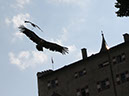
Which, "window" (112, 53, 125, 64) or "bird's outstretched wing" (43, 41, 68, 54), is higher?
"window" (112, 53, 125, 64)

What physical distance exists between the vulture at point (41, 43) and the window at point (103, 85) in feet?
137

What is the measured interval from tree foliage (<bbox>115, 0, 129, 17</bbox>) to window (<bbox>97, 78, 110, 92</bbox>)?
102ft

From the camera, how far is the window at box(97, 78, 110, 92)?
51500 millimetres

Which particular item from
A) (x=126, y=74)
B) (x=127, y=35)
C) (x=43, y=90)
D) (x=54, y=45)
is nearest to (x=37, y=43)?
(x=54, y=45)

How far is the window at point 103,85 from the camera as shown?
51.5m

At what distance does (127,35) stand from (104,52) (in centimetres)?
432

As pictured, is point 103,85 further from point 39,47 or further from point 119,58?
point 39,47

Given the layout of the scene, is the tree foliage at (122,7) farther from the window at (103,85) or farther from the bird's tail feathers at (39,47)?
the window at (103,85)

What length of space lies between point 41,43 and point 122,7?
11.6 meters

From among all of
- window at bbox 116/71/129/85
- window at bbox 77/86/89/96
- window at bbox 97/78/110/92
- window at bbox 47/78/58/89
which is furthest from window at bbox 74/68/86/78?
window at bbox 116/71/129/85

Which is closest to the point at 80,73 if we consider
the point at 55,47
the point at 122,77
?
the point at 122,77

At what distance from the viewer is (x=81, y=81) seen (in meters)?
54.5

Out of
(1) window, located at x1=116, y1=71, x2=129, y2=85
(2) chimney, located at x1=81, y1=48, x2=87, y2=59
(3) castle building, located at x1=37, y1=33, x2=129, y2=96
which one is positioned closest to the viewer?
(1) window, located at x1=116, y1=71, x2=129, y2=85

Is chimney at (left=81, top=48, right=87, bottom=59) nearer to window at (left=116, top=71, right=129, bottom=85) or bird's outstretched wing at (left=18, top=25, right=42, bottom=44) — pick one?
window at (left=116, top=71, right=129, bottom=85)
